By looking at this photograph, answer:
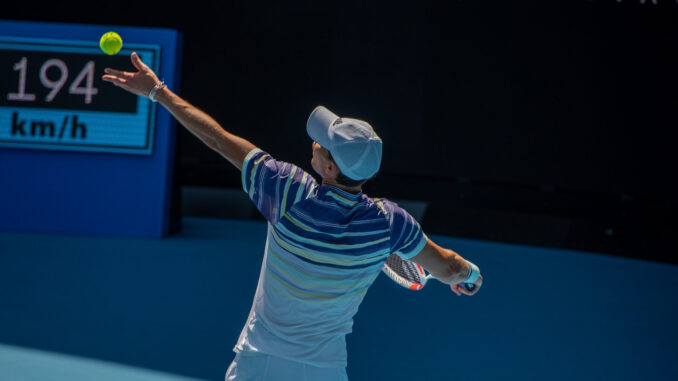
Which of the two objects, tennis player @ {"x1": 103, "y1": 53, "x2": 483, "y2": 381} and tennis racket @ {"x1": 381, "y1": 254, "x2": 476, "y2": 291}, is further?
tennis racket @ {"x1": 381, "y1": 254, "x2": 476, "y2": 291}

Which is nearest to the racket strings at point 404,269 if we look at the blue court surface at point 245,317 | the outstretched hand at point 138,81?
the outstretched hand at point 138,81

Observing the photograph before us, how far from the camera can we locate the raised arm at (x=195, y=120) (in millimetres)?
1905

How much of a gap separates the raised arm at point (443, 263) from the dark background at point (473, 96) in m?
5.35

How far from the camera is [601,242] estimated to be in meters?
7.02

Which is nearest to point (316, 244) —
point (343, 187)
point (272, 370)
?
point (343, 187)

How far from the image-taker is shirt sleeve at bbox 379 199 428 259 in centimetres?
186

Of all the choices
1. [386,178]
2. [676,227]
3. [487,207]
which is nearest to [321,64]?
[386,178]

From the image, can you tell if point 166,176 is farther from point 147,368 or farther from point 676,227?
point 676,227

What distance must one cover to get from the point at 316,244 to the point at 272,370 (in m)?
0.33

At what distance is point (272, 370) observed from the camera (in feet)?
5.99

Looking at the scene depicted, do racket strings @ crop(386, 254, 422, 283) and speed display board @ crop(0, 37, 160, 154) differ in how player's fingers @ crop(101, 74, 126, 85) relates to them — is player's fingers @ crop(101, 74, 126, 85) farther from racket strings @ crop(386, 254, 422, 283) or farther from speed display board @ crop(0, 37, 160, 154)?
speed display board @ crop(0, 37, 160, 154)

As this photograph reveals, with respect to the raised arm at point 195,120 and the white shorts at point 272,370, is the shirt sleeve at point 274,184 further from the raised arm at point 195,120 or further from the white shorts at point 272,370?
the white shorts at point 272,370

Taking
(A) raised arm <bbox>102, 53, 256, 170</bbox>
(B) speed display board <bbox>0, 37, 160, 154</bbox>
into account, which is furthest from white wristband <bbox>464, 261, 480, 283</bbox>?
(B) speed display board <bbox>0, 37, 160, 154</bbox>

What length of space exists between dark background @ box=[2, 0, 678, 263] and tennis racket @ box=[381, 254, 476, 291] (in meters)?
5.01
